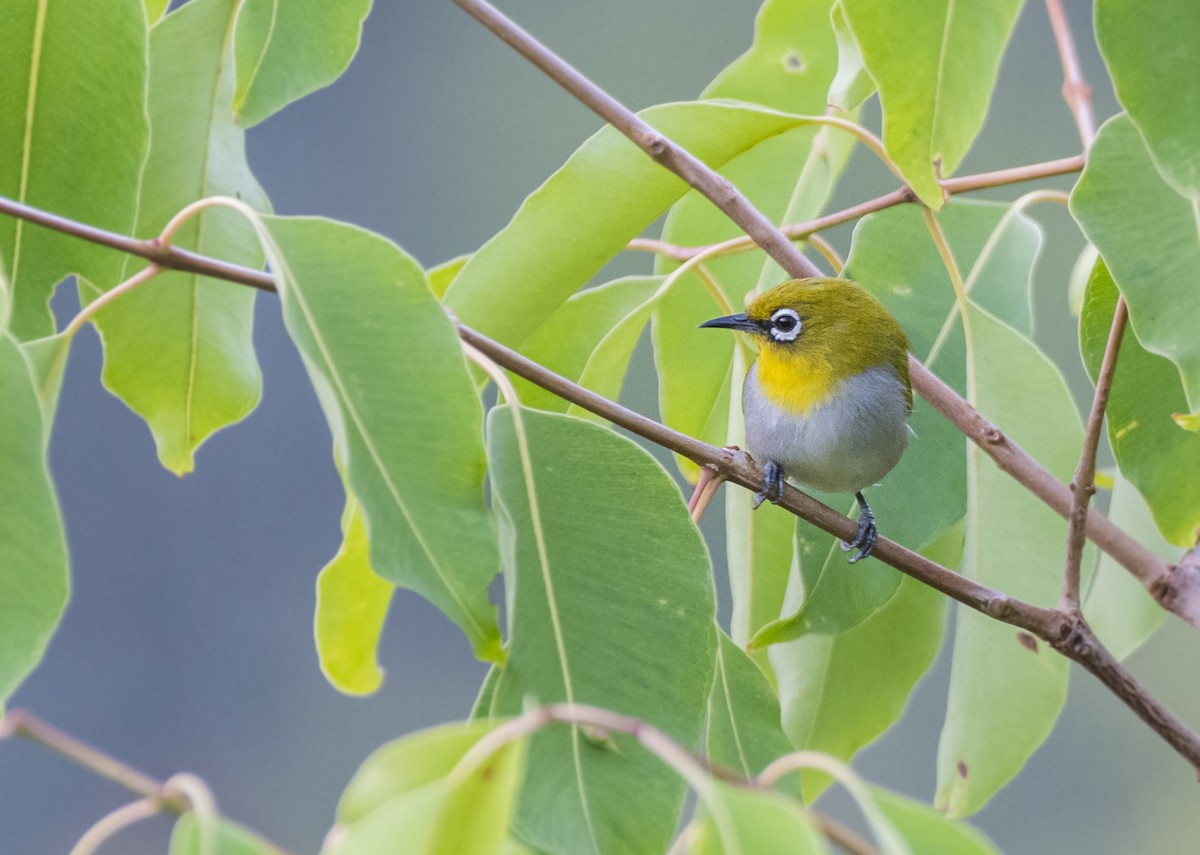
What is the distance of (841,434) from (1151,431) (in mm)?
829

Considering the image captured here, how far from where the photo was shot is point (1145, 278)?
148 centimetres

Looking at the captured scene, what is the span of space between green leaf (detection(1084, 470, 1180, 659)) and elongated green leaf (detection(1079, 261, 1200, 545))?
1.10 feet

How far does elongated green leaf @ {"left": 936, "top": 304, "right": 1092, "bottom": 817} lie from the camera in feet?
6.24

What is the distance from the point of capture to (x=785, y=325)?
8.67 ft

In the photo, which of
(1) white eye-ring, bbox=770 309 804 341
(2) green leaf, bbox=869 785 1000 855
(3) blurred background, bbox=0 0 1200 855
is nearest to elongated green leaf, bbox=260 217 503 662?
(2) green leaf, bbox=869 785 1000 855

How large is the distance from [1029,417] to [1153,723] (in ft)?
2.09

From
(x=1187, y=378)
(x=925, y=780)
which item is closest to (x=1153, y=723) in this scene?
(x=1187, y=378)

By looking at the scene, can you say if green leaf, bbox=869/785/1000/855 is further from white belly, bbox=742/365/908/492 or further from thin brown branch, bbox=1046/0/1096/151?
white belly, bbox=742/365/908/492

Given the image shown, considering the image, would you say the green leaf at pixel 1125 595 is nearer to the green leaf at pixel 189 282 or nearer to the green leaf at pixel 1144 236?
the green leaf at pixel 1144 236

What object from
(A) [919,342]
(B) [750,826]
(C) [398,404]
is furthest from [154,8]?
(B) [750,826]

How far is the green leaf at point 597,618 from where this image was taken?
4.64ft

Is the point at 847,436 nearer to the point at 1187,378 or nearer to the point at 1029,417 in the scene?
the point at 1029,417

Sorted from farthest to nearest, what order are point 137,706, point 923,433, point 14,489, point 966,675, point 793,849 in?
point 137,706 < point 923,433 < point 966,675 < point 14,489 < point 793,849

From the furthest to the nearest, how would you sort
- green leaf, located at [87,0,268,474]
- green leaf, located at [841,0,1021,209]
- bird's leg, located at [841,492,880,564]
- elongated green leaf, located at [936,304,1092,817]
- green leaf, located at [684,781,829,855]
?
1. green leaf, located at [87,0,268,474]
2. elongated green leaf, located at [936,304,1092,817]
3. bird's leg, located at [841,492,880,564]
4. green leaf, located at [841,0,1021,209]
5. green leaf, located at [684,781,829,855]
